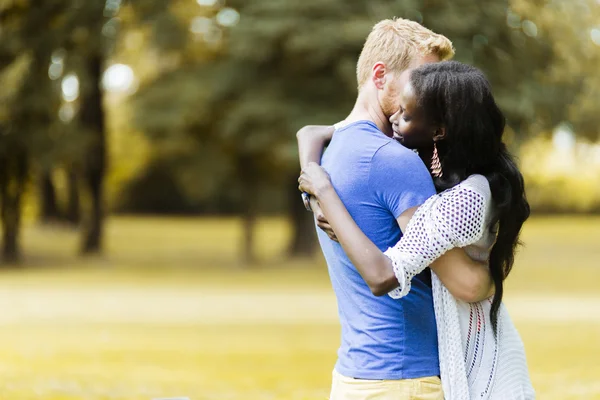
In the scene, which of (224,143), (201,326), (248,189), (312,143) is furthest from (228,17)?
(312,143)

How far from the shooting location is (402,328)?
230 cm

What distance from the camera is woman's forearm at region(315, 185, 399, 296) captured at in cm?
218

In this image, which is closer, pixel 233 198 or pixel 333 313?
pixel 333 313

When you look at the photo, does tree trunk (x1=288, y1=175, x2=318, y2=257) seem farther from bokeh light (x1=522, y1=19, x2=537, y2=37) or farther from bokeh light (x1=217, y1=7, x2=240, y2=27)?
bokeh light (x1=522, y1=19, x2=537, y2=37)

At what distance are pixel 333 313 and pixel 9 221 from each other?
11752 mm

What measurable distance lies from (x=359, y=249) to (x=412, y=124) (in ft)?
1.22

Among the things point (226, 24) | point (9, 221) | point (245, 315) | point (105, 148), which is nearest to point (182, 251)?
point (105, 148)

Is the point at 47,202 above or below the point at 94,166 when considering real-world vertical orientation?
below

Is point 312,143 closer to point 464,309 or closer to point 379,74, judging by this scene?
point 379,74

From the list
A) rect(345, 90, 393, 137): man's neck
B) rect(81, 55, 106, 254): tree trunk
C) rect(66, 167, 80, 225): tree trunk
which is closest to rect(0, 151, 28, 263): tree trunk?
rect(81, 55, 106, 254): tree trunk

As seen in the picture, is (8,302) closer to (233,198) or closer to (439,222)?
(439,222)

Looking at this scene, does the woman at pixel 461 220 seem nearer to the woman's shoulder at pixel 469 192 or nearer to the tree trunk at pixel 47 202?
the woman's shoulder at pixel 469 192

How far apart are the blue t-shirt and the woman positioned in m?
0.05

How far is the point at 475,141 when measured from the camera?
2219 mm
